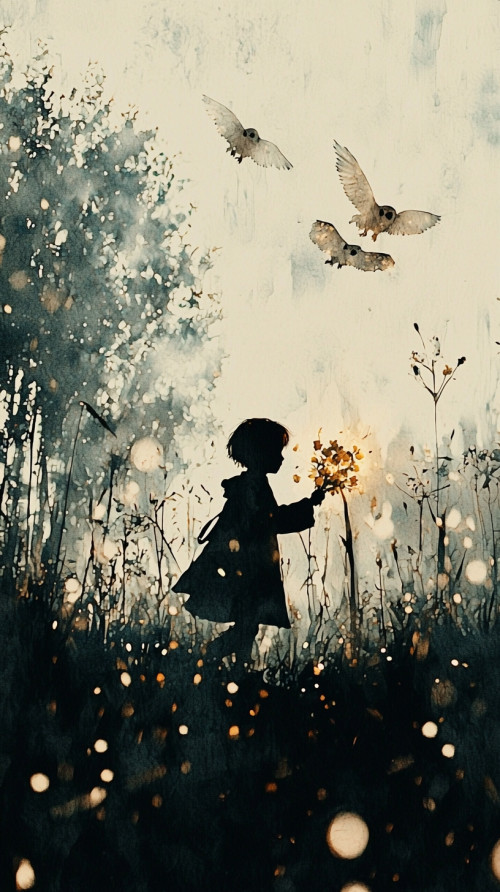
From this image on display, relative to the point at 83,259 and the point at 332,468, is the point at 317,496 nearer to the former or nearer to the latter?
the point at 332,468

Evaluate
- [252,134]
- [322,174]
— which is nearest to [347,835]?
[322,174]

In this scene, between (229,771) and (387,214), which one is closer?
(229,771)

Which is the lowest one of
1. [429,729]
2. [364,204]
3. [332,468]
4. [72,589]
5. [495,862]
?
[495,862]

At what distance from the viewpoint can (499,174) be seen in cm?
189

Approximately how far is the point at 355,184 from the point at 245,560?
93 cm

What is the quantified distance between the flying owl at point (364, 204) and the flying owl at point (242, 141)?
134 mm

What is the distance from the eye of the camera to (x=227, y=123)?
1835 millimetres

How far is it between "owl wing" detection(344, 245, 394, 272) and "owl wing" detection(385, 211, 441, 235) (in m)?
0.07

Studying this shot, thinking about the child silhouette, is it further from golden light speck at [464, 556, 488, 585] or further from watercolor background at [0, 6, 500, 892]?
golden light speck at [464, 556, 488, 585]

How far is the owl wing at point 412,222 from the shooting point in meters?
1.84

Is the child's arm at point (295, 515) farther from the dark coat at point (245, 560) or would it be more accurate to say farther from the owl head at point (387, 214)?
the owl head at point (387, 214)

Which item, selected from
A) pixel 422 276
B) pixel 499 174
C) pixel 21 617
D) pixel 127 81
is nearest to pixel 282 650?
pixel 21 617

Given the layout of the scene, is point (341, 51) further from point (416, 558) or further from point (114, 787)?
point (114, 787)

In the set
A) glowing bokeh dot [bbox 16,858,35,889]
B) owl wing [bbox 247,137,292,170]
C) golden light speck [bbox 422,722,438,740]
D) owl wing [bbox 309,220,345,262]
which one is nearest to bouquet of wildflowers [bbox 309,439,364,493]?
owl wing [bbox 309,220,345,262]
